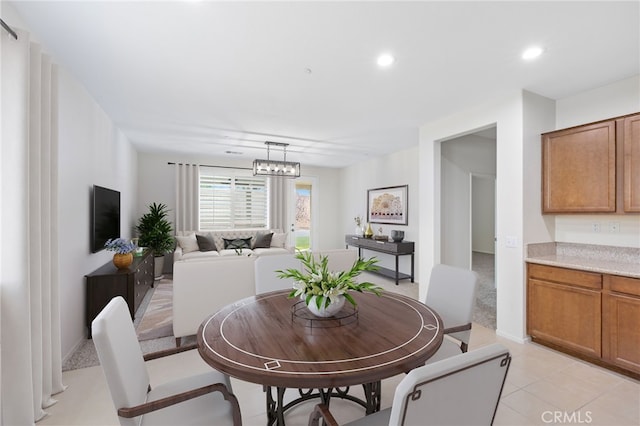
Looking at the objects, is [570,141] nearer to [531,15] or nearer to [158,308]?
[531,15]

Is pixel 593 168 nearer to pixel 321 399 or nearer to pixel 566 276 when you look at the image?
pixel 566 276

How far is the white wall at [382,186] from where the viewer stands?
5676 mm

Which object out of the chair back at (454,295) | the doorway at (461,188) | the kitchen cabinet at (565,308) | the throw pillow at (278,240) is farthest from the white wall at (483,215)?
the chair back at (454,295)

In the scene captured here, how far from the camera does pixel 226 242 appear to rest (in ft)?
21.0

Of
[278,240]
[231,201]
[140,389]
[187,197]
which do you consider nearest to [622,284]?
[140,389]

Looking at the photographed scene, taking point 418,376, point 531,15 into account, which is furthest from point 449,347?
point 531,15

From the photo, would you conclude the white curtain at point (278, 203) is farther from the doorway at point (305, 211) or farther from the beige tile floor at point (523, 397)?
the beige tile floor at point (523, 397)

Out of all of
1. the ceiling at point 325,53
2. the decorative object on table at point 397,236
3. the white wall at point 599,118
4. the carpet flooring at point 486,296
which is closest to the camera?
the ceiling at point 325,53

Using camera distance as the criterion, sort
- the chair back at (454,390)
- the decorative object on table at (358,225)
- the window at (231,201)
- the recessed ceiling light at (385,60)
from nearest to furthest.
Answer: the chair back at (454,390)
the recessed ceiling light at (385,60)
the window at (231,201)
the decorative object on table at (358,225)

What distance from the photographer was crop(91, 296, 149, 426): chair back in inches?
44.8

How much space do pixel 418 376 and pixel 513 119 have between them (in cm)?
323

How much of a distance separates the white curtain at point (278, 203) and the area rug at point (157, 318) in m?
2.99

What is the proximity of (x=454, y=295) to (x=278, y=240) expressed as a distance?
495cm

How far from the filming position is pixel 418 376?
815 millimetres
